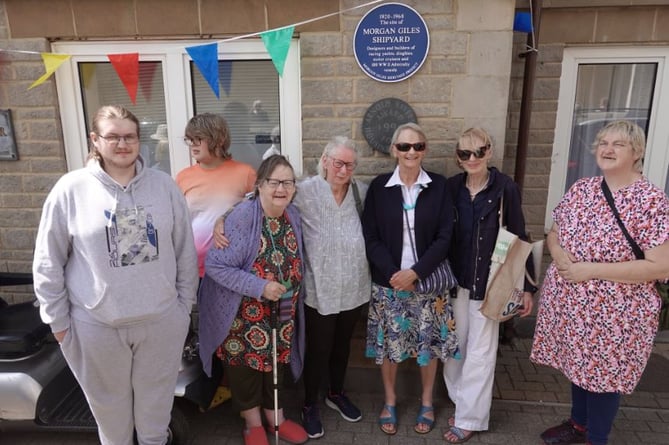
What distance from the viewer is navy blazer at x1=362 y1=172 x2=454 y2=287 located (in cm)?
265

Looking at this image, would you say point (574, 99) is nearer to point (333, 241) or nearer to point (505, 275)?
point (505, 275)

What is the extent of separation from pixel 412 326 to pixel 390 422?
700 mm

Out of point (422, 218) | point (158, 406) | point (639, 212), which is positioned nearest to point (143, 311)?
point (158, 406)

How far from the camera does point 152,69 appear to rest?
3.42 m

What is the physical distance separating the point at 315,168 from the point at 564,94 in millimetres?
2374

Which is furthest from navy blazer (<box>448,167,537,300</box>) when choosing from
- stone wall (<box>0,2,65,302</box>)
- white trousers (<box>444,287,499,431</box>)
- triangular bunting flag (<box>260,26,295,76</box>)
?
stone wall (<box>0,2,65,302</box>)

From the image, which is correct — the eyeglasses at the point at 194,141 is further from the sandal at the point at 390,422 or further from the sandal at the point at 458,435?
the sandal at the point at 458,435

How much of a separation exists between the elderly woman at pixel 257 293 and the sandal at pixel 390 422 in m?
0.68

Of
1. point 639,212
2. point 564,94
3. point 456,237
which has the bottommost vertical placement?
point 456,237

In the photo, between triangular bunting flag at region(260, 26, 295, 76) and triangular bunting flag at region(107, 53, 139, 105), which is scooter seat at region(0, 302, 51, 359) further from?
triangular bunting flag at region(260, 26, 295, 76)

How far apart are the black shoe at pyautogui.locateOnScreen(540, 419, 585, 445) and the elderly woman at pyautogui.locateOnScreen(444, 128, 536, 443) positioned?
15.3 inches

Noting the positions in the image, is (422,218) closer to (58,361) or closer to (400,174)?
(400,174)

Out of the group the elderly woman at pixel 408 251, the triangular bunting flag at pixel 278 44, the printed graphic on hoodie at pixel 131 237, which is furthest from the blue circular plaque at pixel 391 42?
the printed graphic on hoodie at pixel 131 237

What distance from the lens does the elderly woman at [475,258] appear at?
2643mm
